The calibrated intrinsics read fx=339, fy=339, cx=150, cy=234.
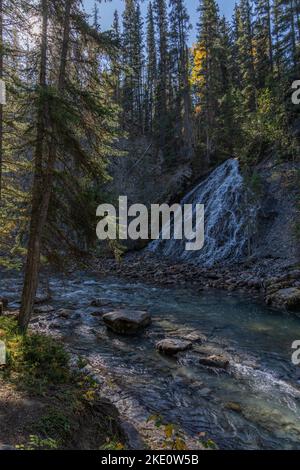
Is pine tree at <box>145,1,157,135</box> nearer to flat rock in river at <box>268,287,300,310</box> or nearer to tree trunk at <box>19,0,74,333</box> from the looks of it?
flat rock in river at <box>268,287,300,310</box>

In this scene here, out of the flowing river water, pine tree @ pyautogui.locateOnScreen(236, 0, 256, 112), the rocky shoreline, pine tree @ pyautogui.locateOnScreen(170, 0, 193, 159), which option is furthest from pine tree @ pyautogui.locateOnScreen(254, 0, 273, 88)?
the flowing river water

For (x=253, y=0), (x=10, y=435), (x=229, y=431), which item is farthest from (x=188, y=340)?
(x=253, y=0)

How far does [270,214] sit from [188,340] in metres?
15.9

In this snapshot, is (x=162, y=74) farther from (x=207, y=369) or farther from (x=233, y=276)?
(x=207, y=369)

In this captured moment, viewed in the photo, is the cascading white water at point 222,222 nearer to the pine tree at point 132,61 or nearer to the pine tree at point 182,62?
the pine tree at point 182,62

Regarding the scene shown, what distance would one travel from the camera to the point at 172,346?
Answer: 9.47 m

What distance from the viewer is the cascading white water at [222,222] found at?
23734 mm

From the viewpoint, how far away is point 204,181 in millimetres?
31812

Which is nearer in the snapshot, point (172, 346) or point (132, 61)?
point (172, 346)

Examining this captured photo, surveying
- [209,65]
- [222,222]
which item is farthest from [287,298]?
[209,65]

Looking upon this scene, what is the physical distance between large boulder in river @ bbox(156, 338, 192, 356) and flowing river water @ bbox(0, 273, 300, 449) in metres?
0.20

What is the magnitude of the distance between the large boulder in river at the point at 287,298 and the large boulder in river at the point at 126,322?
6256 millimetres

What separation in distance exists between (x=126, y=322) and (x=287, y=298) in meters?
7.34

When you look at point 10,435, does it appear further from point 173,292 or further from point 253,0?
point 253,0
